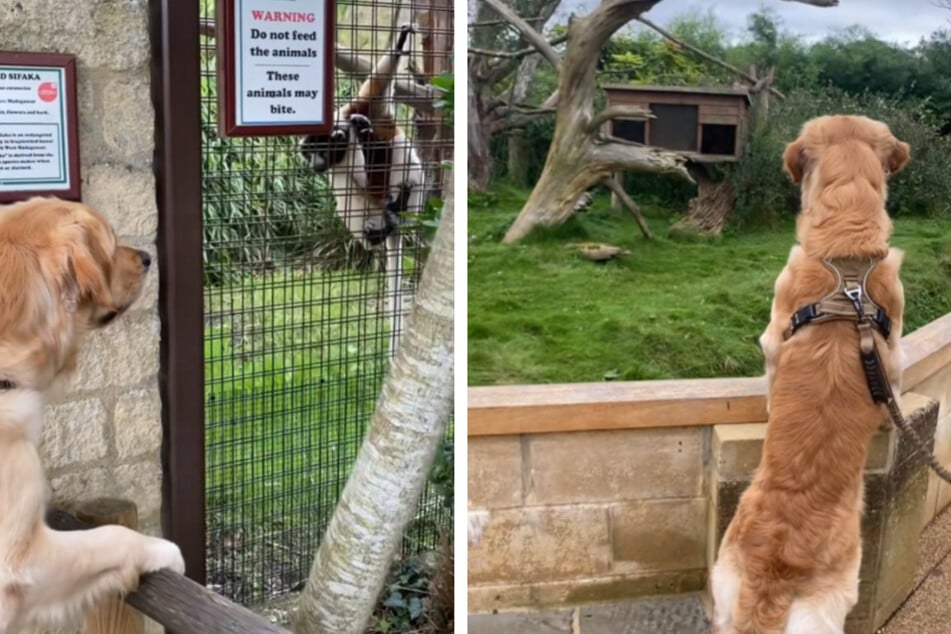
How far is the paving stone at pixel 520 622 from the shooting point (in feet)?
6.08

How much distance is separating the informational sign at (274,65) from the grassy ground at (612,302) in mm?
654

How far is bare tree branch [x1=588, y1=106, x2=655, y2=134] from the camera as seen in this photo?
66.4 inches

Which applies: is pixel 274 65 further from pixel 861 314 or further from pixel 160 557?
pixel 861 314

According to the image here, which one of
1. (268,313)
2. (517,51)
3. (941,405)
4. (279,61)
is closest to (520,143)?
(517,51)

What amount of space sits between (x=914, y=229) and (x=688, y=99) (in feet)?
1.28

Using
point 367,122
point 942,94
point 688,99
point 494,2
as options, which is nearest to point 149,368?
point 367,122

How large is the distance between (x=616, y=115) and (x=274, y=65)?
0.81 meters

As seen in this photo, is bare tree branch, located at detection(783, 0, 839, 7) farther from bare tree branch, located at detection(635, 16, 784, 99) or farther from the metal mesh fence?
the metal mesh fence

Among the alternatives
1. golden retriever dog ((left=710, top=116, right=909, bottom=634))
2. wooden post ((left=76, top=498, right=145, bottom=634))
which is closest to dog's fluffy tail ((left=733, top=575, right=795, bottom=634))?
golden retriever dog ((left=710, top=116, right=909, bottom=634))

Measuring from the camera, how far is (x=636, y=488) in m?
1.82

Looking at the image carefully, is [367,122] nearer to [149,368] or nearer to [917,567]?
[149,368]

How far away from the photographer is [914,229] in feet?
5.37

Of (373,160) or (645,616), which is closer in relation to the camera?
(645,616)

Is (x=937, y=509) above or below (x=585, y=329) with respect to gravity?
below
